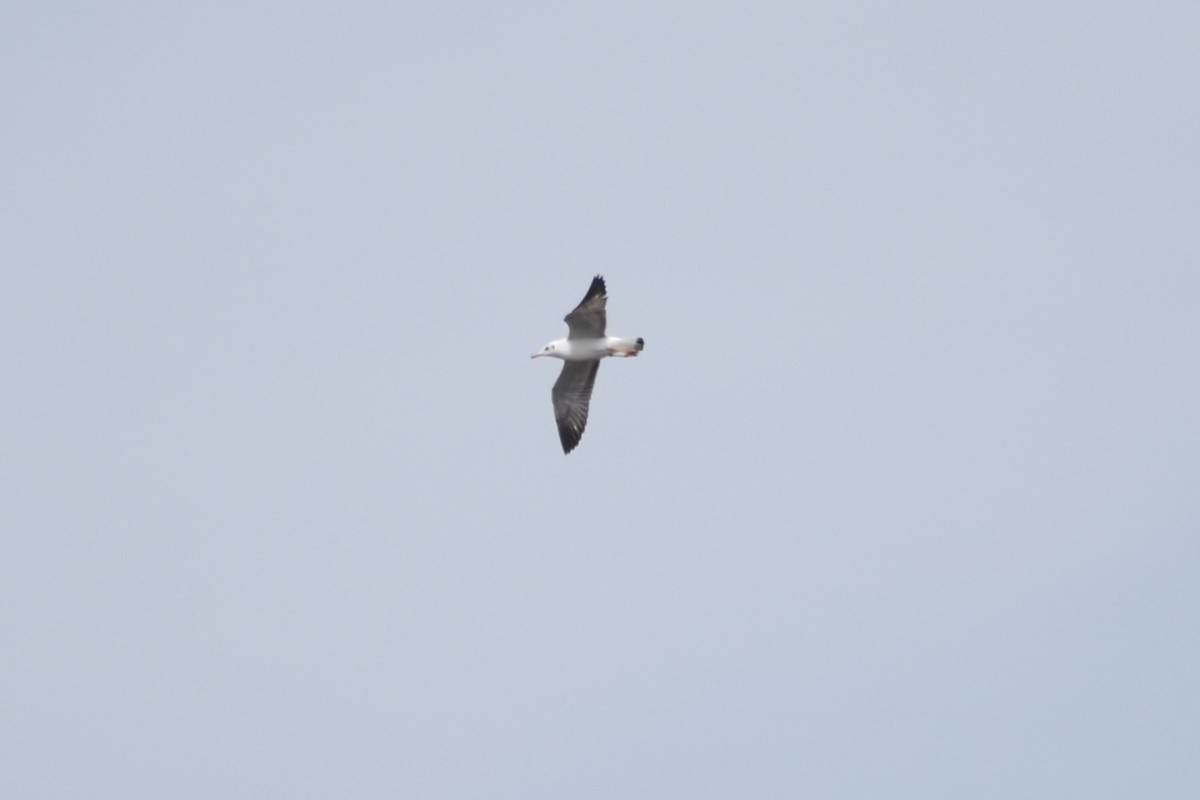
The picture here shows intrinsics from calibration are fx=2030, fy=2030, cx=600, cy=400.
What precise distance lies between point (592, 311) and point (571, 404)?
288cm

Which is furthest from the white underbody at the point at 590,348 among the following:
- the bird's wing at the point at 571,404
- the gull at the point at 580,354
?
the bird's wing at the point at 571,404

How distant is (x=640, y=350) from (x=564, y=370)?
1.97 metres

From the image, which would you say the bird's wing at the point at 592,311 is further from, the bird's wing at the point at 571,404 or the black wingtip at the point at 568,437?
the black wingtip at the point at 568,437

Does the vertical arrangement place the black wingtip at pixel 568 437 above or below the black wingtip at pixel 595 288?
below

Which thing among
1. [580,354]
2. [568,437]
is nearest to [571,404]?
[568,437]

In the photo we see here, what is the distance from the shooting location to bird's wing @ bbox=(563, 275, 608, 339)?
3697cm

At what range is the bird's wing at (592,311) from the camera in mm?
36969

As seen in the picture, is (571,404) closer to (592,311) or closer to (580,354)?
(580,354)

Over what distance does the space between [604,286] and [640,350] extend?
1.40 m

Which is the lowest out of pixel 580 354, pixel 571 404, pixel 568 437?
pixel 568 437

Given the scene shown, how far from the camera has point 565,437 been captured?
129 feet

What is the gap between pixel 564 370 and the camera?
38875 millimetres

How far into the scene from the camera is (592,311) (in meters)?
37.0

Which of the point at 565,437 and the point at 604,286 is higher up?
the point at 604,286
